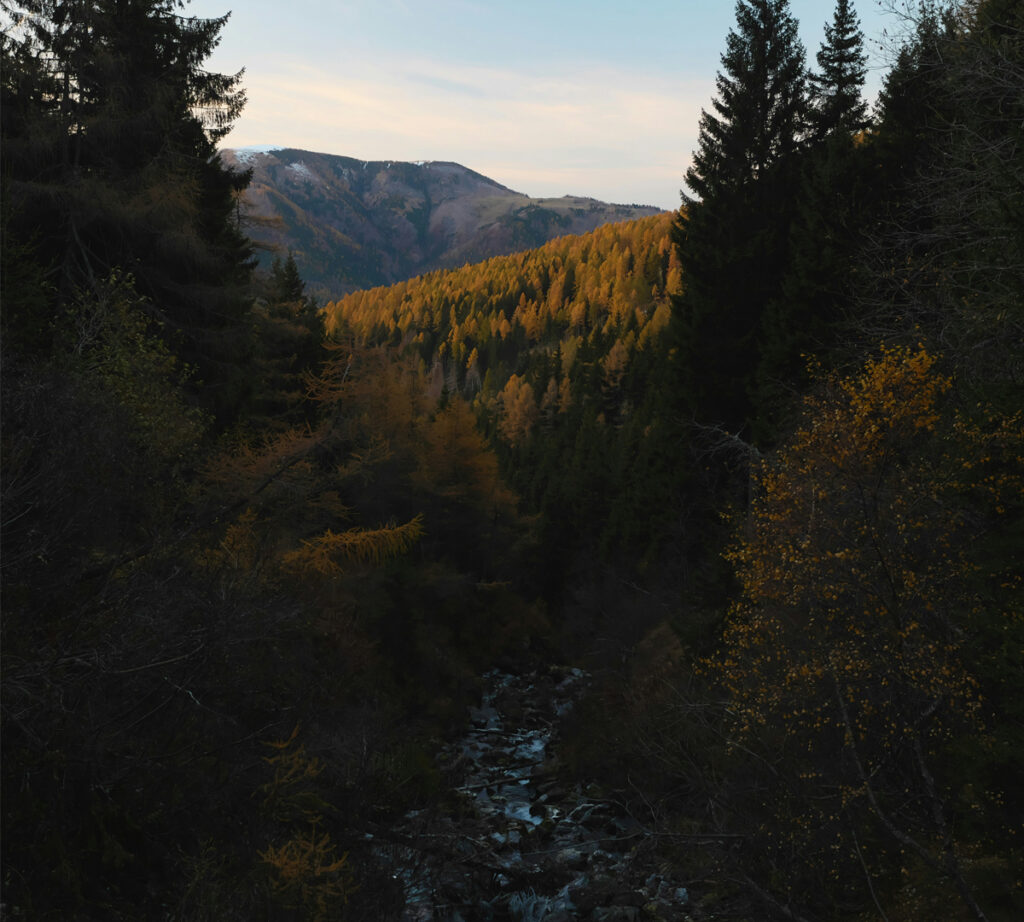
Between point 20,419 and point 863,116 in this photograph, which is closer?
point 20,419

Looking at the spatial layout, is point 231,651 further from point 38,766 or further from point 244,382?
point 244,382

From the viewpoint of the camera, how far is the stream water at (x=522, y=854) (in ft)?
52.2

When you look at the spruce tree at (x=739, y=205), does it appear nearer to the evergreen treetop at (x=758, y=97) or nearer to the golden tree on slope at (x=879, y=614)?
the evergreen treetop at (x=758, y=97)

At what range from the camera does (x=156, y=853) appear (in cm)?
953

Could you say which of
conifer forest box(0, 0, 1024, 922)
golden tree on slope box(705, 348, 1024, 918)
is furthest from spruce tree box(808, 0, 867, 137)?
golden tree on slope box(705, 348, 1024, 918)

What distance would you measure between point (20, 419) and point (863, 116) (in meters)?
26.1

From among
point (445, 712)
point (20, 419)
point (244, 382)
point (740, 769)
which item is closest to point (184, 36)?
point (244, 382)

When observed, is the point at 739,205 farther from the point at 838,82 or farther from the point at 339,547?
the point at 339,547

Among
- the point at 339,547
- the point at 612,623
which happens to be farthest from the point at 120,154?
the point at 612,623

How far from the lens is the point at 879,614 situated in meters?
11.1

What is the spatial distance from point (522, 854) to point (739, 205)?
66.6ft

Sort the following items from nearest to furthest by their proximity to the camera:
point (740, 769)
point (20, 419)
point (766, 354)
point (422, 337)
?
point (20, 419), point (740, 769), point (766, 354), point (422, 337)

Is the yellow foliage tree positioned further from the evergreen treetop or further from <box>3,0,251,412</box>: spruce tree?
the evergreen treetop

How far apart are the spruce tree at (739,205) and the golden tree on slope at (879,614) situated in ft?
31.6
